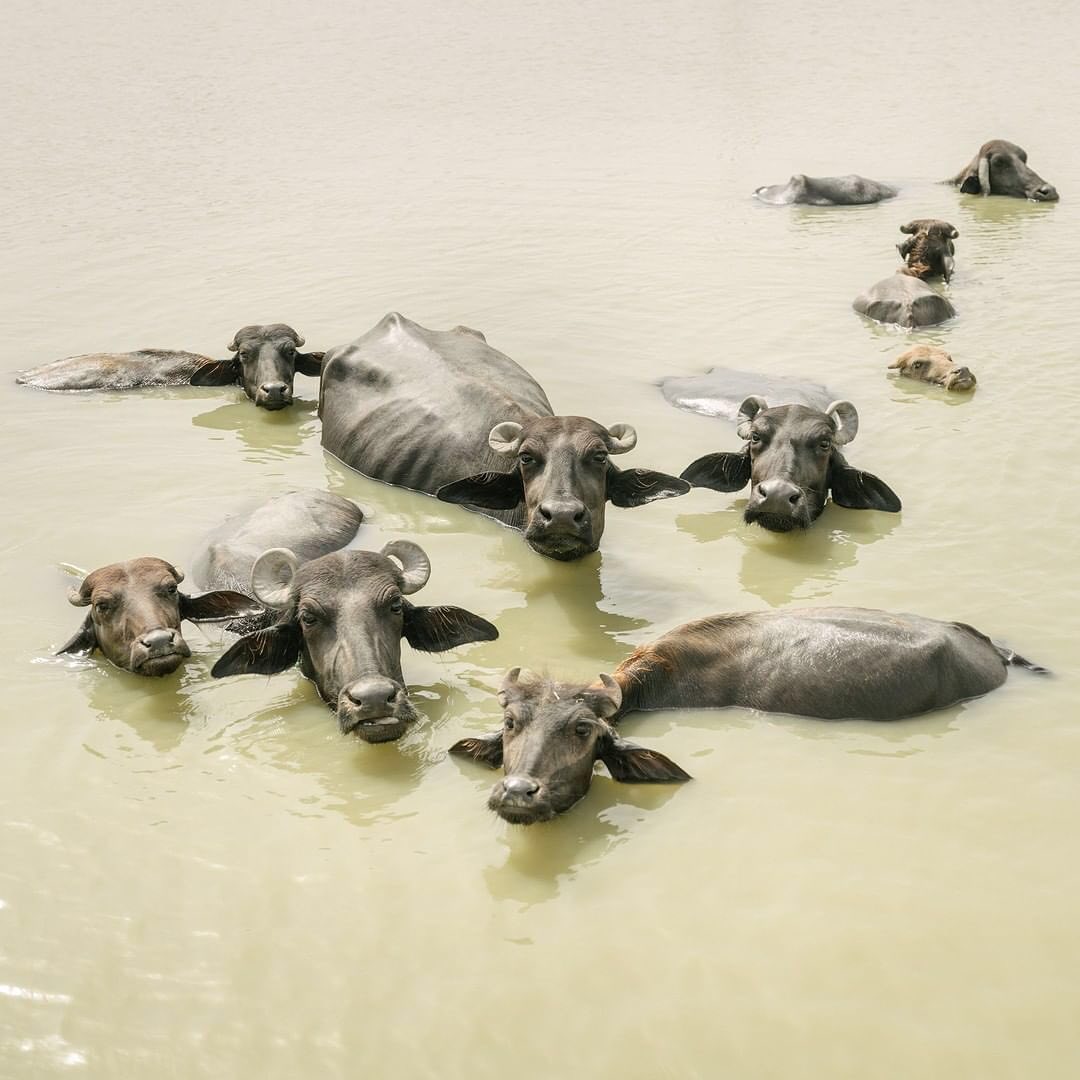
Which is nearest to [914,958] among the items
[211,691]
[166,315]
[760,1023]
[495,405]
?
[760,1023]

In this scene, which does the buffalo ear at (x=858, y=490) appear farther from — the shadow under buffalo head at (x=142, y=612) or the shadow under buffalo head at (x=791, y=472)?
the shadow under buffalo head at (x=142, y=612)

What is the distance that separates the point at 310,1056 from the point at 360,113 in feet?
73.9

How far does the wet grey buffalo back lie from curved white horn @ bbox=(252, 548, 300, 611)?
723 millimetres

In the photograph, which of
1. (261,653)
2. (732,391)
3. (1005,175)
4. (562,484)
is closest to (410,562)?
(261,653)

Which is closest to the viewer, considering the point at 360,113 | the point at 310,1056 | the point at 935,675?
the point at 310,1056

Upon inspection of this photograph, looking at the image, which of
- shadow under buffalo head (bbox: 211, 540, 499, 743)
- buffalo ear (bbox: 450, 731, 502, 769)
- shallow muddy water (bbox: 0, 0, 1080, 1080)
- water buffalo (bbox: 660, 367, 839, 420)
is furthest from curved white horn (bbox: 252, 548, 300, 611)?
water buffalo (bbox: 660, 367, 839, 420)

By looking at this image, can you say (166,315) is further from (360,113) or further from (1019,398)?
(360,113)

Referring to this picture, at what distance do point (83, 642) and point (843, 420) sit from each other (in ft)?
17.2

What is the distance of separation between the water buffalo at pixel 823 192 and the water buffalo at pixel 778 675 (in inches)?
469

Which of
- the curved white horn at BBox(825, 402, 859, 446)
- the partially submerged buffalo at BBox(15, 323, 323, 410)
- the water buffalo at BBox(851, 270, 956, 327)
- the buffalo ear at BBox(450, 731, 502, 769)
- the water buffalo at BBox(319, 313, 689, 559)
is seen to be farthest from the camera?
the water buffalo at BBox(851, 270, 956, 327)

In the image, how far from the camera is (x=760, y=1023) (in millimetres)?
Result: 4566

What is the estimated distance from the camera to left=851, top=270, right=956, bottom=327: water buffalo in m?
12.5

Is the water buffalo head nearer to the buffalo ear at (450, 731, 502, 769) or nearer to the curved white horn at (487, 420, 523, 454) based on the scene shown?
the buffalo ear at (450, 731, 502, 769)

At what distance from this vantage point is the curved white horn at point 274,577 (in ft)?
22.0
